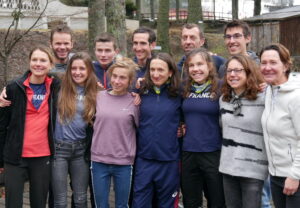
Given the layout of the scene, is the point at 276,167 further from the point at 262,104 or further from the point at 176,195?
the point at 176,195

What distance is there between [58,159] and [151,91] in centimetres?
130

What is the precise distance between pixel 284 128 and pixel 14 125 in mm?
2715

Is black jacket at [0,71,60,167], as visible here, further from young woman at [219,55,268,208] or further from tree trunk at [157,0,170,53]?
tree trunk at [157,0,170,53]

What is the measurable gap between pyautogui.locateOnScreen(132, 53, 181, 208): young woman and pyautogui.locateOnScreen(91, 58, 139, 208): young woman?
4.8 inches

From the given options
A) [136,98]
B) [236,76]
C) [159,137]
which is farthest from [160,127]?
[236,76]

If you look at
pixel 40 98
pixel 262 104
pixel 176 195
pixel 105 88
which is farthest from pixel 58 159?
pixel 262 104

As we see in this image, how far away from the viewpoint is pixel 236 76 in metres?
4.00

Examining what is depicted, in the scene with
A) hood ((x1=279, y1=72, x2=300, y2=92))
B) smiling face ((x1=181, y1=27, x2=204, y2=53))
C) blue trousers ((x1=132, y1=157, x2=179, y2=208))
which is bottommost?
blue trousers ((x1=132, y1=157, x2=179, y2=208))

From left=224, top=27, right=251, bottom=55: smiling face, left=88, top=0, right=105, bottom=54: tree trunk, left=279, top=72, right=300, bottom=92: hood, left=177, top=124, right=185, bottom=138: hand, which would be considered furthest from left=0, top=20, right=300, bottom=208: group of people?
left=88, top=0, right=105, bottom=54: tree trunk

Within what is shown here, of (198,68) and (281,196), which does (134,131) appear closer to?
(198,68)

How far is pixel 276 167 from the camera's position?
11.7 ft

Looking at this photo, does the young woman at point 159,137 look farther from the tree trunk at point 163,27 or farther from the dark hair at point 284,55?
the tree trunk at point 163,27

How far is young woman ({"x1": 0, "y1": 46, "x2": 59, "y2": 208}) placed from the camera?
13.8 feet

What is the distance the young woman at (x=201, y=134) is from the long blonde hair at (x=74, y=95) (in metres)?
1.07
